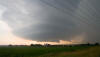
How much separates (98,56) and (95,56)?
91cm

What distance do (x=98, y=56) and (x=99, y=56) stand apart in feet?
0.94

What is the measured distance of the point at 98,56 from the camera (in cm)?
3422

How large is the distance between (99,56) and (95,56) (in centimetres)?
120

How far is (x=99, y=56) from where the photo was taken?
1339 inches

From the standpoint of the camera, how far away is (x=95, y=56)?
34.9m
